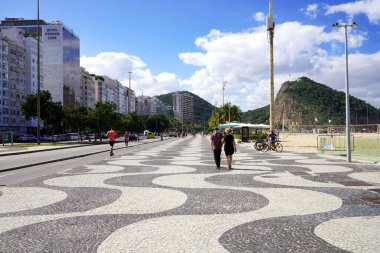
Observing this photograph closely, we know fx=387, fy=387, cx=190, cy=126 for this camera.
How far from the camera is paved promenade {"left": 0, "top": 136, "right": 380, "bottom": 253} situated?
16.9ft

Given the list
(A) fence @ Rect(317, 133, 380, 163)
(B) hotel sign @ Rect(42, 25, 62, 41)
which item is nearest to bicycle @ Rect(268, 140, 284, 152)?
(A) fence @ Rect(317, 133, 380, 163)

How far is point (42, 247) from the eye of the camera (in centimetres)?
504

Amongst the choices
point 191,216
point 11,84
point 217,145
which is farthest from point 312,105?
point 191,216

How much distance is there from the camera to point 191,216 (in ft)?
22.4

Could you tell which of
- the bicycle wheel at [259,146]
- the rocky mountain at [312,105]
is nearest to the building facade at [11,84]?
the bicycle wheel at [259,146]

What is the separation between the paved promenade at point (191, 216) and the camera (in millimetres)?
5164

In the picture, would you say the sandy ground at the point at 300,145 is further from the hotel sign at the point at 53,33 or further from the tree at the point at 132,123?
the hotel sign at the point at 53,33

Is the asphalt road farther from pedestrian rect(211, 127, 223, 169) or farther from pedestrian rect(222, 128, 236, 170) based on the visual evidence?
pedestrian rect(222, 128, 236, 170)

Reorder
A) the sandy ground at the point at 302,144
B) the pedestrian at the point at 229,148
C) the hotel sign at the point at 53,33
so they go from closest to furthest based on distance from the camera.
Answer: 1. the pedestrian at the point at 229,148
2. the sandy ground at the point at 302,144
3. the hotel sign at the point at 53,33

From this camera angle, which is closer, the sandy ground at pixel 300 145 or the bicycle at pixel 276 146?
the bicycle at pixel 276 146

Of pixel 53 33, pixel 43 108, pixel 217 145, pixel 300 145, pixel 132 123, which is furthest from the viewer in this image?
pixel 53 33

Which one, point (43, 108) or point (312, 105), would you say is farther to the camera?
point (312, 105)

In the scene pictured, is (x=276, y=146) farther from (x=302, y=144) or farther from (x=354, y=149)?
(x=302, y=144)

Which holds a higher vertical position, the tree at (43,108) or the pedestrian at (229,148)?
the tree at (43,108)
